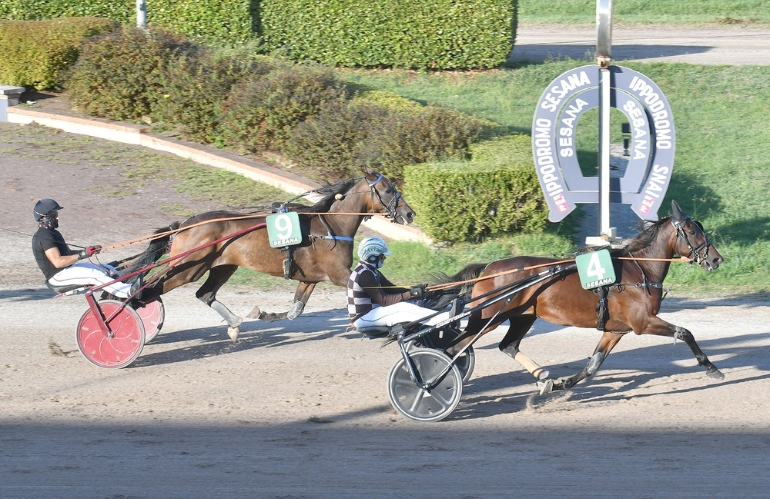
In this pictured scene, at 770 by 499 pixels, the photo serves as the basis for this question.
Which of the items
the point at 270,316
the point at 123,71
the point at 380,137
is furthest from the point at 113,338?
the point at 123,71

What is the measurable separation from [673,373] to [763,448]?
172cm

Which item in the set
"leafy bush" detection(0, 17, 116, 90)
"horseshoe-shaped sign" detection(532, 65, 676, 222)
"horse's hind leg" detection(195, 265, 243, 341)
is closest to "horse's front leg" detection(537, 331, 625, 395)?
"horseshoe-shaped sign" detection(532, 65, 676, 222)

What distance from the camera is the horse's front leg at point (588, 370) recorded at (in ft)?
21.8

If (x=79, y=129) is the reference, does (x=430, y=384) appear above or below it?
below

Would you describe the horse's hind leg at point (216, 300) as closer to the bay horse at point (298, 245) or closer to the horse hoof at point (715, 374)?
the bay horse at point (298, 245)

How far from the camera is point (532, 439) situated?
597 centimetres

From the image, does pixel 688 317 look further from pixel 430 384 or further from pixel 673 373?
pixel 430 384

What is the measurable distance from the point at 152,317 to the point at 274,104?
19.3 feet

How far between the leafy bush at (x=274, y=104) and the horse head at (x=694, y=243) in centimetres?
758

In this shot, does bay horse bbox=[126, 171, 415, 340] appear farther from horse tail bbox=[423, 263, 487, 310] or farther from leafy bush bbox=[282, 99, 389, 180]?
leafy bush bbox=[282, 99, 389, 180]

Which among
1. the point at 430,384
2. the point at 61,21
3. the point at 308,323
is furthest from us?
the point at 61,21

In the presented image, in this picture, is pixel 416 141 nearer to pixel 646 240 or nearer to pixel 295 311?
pixel 295 311

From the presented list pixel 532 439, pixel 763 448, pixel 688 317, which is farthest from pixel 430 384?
pixel 688 317

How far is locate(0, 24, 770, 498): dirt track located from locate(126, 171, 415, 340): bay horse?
71cm
